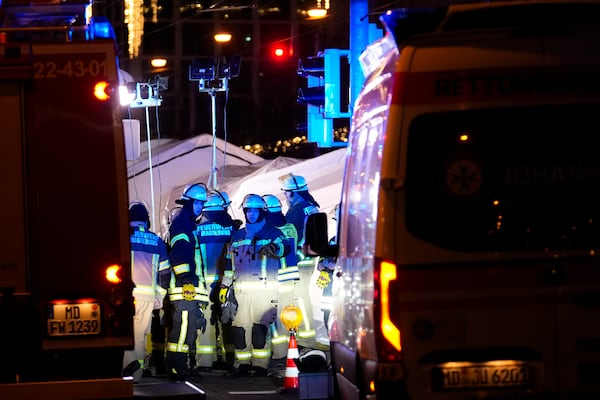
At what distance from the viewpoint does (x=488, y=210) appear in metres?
6.20

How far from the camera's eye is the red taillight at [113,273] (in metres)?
7.04

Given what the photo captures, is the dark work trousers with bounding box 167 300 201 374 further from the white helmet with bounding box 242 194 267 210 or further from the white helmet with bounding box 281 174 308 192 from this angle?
the white helmet with bounding box 281 174 308 192

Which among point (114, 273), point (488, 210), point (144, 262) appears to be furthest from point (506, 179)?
point (144, 262)

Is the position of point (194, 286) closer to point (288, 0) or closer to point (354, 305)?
point (354, 305)

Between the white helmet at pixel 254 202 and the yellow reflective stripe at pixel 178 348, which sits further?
the white helmet at pixel 254 202

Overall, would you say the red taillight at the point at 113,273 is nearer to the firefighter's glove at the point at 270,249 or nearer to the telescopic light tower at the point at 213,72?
the firefighter's glove at the point at 270,249

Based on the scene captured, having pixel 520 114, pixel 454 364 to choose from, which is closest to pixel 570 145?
pixel 520 114

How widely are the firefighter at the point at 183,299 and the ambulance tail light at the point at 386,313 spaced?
24.5 feet

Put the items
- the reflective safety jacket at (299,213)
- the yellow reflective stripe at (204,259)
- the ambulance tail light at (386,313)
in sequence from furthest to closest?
the reflective safety jacket at (299,213)
the yellow reflective stripe at (204,259)
the ambulance tail light at (386,313)

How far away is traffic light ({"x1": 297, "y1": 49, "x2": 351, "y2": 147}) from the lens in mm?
13852

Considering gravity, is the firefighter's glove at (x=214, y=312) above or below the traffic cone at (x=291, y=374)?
above

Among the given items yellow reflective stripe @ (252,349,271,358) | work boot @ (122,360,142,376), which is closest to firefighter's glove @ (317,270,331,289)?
yellow reflective stripe @ (252,349,271,358)

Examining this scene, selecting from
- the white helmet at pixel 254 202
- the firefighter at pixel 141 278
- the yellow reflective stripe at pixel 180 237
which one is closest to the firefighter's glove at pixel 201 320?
the firefighter at pixel 141 278

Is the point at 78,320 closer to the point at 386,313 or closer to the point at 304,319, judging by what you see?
the point at 386,313
